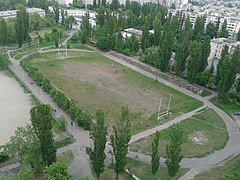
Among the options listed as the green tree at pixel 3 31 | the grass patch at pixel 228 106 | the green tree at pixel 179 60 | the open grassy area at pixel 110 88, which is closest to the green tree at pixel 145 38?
the open grassy area at pixel 110 88

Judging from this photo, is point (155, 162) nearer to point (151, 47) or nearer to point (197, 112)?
point (197, 112)

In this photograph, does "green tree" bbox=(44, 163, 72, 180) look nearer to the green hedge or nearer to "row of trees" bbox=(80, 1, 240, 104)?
the green hedge

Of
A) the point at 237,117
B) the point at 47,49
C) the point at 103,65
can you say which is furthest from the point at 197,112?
the point at 47,49

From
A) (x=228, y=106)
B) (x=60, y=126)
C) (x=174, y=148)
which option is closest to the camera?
(x=174, y=148)

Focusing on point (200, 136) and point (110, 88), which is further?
point (110, 88)

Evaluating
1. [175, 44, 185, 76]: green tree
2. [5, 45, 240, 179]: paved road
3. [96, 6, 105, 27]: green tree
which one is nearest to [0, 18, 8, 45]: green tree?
[5, 45, 240, 179]: paved road

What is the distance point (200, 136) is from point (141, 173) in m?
9.08

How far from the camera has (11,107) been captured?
3212 cm

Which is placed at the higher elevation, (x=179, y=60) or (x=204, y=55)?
(x=204, y=55)

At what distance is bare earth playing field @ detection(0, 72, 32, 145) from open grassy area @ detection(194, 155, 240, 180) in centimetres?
1738

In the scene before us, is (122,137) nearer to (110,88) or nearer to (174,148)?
(174,148)

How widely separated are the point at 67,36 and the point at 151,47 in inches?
775

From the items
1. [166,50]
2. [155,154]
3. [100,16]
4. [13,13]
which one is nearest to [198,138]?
[155,154]

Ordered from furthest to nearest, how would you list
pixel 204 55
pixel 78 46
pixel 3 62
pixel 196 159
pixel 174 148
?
pixel 78 46 < pixel 3 62 < pixel 204 55 < pixel 196 159 < pixel 174 148
